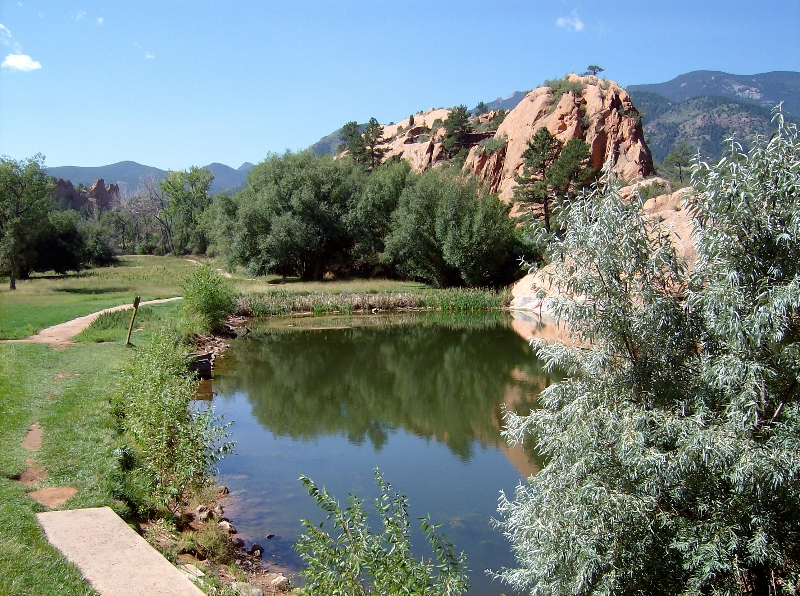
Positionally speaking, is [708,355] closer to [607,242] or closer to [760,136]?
[607,242]

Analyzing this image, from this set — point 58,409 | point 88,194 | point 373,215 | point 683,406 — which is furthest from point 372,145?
point 88,194

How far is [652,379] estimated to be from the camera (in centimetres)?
684

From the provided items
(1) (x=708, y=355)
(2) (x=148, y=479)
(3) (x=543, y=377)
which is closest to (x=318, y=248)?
(3) (x=543, y=377)

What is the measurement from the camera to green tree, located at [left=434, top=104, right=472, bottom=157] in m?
68.1

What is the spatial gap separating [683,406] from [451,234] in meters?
37.2

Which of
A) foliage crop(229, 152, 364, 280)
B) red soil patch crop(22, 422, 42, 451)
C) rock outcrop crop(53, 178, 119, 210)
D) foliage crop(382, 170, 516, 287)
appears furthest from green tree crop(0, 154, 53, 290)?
rock outcrop crop(53, 178, 119, 210)

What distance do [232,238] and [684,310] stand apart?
46296 mm

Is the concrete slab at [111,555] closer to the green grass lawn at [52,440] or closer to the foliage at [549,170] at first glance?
the green grass lawn at [52,440]

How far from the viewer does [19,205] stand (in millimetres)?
37938

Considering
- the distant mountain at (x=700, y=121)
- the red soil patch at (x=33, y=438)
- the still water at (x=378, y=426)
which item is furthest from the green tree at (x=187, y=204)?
the red soil patch at (x=33, y=438)

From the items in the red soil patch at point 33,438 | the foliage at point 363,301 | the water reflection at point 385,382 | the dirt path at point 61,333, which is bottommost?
the water reflection at point 385,382

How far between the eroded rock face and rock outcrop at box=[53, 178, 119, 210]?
94.1 metres

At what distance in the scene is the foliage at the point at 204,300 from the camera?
83.6 feet

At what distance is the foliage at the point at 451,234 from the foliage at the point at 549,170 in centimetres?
315
